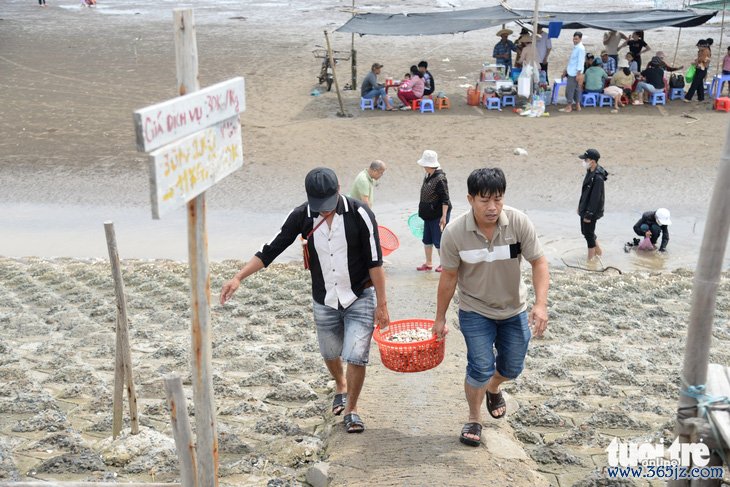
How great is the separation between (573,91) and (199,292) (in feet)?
47.6

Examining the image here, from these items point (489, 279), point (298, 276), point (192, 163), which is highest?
point (192, 163)

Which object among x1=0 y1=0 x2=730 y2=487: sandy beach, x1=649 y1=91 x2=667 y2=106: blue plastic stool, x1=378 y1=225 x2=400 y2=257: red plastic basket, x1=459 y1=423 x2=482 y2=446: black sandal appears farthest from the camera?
x1=649 y1=91 x2=667 y2=106: blue plastic stool

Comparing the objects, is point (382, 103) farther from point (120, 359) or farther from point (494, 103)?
point (120, 359)

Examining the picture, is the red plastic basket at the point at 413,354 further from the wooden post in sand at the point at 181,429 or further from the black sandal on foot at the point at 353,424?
the wooden post in sand at the point at 181,429

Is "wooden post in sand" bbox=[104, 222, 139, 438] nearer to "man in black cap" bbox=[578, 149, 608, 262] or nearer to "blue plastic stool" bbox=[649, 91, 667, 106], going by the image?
"man in black cap" bbox=[578, 149, 608, 262]

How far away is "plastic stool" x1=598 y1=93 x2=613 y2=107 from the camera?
17.1m

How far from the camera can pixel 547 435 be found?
544cm

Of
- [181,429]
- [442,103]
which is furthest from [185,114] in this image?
[442,103]

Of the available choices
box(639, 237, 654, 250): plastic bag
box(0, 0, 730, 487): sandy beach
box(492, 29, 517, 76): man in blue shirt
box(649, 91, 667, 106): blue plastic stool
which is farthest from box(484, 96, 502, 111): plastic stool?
box(639, 237, 654, 250): plastic bag

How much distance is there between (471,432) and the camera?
4.99 meters

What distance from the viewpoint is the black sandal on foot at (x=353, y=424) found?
5.22 meters

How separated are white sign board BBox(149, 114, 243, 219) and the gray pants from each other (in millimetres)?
14000

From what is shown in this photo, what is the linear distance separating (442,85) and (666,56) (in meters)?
6.59

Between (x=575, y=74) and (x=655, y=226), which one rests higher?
(x=575, y=74)
